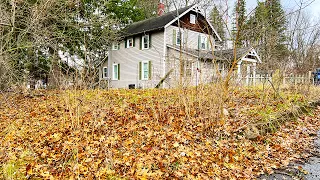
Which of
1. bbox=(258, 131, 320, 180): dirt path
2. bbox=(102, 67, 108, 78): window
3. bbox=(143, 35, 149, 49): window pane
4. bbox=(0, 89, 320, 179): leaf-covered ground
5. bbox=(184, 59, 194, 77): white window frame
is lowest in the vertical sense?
bbox=(258, 131, 320, 180): dirt path

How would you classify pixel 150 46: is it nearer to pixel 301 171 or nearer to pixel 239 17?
pixel 239 17

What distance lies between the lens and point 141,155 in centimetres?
377

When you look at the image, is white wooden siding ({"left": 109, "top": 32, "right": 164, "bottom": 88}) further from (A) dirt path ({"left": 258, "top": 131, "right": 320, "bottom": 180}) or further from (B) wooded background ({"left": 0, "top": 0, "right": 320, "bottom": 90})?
(A) dirt path ({"left": 258, "top": 131, "right": 320, "bottom": 180})

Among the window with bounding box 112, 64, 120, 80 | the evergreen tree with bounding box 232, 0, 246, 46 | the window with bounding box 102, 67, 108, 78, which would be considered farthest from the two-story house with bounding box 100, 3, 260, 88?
the evergreen tree with bounding box 232, 0, 246, 46

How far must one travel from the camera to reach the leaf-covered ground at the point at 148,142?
3.42 metres

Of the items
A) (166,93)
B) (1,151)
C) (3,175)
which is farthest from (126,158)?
(166,93)

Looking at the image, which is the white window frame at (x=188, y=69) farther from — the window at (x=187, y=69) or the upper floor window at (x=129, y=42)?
the upper floor window at (x=129, y=42)

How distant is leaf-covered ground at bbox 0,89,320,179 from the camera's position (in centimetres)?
342

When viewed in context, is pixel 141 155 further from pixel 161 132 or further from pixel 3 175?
pixel 3 175

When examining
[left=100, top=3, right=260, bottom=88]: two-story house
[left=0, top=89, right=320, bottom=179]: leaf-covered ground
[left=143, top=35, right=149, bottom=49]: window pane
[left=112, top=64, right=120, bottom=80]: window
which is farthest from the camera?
[left=112, top=64, right=120, bottom=80]: window

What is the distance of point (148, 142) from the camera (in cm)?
429

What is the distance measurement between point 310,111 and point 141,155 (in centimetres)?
689

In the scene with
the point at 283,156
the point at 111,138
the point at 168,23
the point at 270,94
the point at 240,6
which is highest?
the point at 168,23

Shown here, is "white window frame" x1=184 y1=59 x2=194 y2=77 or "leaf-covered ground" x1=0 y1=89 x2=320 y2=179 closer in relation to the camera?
"leaf-covered ground" x1=0 y1=89 x2=320 y2=179
